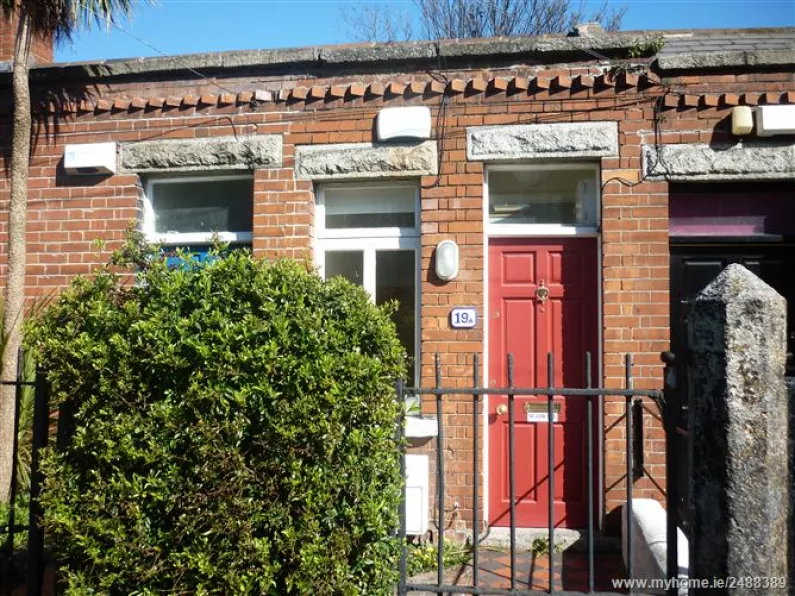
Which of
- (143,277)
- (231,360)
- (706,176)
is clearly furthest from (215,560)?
(706,176)

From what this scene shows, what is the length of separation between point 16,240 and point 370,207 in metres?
2.95

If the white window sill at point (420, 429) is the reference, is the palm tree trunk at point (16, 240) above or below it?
above

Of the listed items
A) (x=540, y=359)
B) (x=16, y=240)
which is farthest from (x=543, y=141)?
(x=16, y=240)

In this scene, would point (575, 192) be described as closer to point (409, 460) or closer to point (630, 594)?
point (409, 460)

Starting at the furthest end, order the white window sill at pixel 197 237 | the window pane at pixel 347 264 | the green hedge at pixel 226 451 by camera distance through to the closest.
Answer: the white window sill at pixel 197 237 → the window pane at pixel 347 264 → the green hedge at pixel 226 451

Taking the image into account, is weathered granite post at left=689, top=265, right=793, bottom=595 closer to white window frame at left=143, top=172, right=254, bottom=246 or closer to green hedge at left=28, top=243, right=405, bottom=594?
green hedge at left=28, top=243, right=405, bottom=594

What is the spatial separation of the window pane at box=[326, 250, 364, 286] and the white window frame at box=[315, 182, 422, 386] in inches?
1.4

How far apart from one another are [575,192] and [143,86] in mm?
3956

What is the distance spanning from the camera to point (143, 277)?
3.26 meters

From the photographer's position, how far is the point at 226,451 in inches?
113

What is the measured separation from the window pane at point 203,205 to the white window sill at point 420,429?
7.52 feet

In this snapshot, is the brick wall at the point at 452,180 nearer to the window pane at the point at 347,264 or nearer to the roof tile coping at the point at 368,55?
the roof tile coping at the point at 368,55

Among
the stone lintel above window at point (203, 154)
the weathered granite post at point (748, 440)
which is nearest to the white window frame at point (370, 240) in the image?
the stone lintel above window at point (203, 154)

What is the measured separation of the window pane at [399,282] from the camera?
18.5ft
